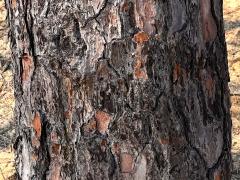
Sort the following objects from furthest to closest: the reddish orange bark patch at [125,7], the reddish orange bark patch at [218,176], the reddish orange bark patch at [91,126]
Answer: the reddish orange bark patch at [218,176] < the reddish orange bark patch at [91,126] < the reddish orange bark patch at [125,7]

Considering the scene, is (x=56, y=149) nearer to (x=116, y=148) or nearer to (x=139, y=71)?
(x=116, y=148)

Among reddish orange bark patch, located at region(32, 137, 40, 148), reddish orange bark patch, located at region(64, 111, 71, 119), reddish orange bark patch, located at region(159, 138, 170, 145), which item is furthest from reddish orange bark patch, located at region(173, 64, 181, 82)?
reddish orange bark patch, located at region(32, 137, 40, 148)

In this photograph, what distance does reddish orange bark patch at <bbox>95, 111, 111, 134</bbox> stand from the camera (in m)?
1.30

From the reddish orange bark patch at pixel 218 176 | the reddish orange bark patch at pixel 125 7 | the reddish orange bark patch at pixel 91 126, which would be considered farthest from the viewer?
the reddish orange bark patch at pixel 218 176

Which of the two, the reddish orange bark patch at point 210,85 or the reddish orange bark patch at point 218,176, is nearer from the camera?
the reddish orange bark patch at point 210,85

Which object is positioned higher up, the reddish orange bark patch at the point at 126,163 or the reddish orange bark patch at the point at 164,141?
the reddish orange bark patch at the point at 164,141

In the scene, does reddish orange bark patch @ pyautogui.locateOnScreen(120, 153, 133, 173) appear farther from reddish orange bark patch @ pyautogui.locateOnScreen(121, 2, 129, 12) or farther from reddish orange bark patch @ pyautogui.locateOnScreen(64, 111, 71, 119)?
reddish orange bark patch @ pyautogui.locateOnScreen(121, 2, 129, 12)

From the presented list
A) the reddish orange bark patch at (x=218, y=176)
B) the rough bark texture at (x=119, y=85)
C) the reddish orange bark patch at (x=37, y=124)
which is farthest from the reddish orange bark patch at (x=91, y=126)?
the reddish orange bark patch at (x=218, y=176)

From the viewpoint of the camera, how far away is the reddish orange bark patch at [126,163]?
134cm

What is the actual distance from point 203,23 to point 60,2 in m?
0.33

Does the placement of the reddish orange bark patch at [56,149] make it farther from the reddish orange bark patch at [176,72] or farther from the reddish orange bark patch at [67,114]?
the reddish orange bark patch at [176,72]

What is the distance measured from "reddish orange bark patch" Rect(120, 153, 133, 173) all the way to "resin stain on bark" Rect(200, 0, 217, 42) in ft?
1.07

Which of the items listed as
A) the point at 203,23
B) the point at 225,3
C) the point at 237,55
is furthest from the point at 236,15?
the point at 203,23

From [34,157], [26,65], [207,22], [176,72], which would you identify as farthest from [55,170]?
[207,22]
